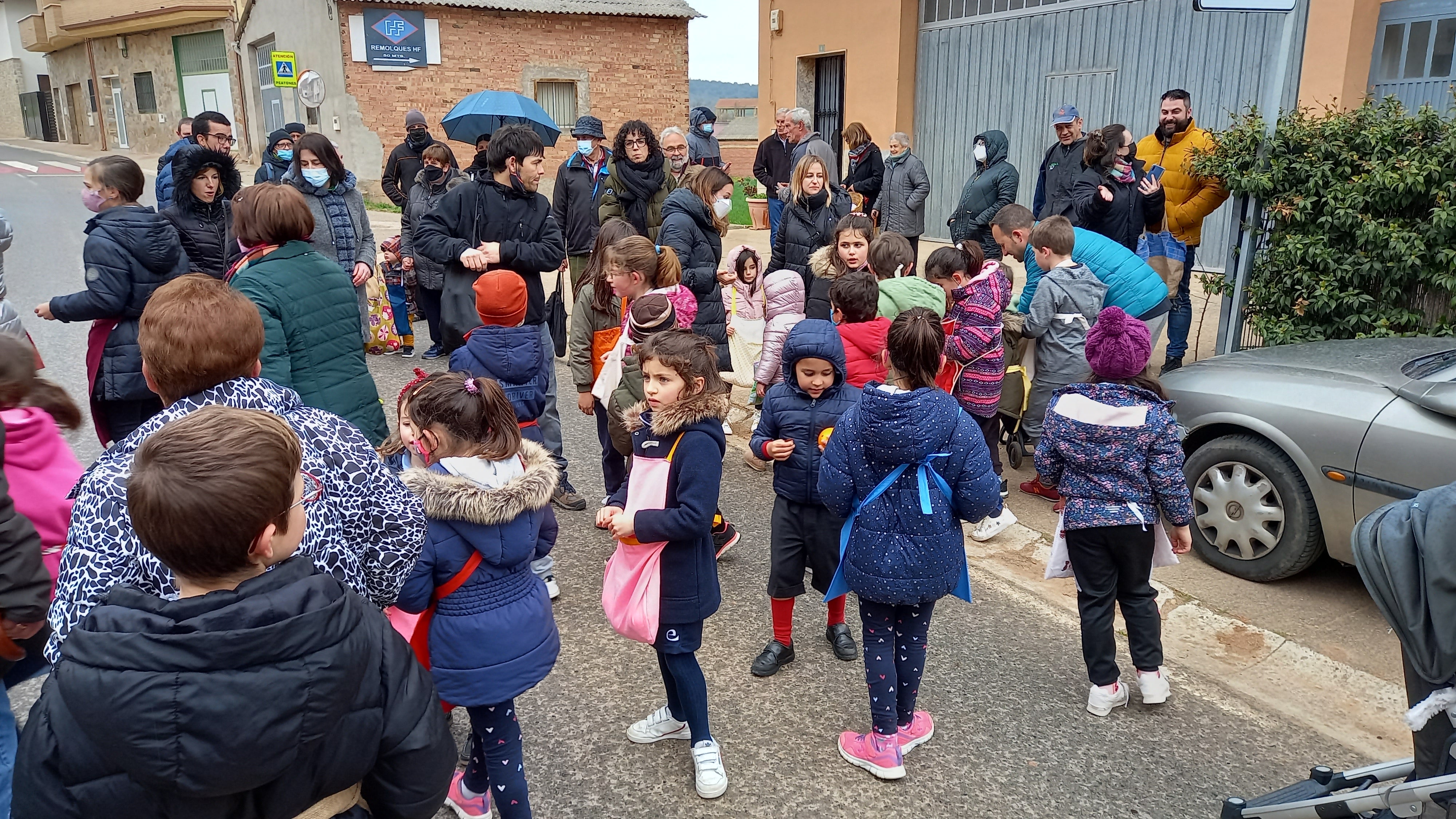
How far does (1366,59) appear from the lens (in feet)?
28.9

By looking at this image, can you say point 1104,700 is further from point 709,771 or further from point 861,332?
point 861,332

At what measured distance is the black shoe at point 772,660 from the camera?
380 cm

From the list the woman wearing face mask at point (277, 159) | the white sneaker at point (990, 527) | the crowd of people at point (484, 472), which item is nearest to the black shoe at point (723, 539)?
the crowd of people at point (484, 472)

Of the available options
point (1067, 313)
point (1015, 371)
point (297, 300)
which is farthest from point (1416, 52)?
point (297, 300)

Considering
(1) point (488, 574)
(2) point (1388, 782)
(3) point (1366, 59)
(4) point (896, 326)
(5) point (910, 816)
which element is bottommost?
(5) point (910, 816)

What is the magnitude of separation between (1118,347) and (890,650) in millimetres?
1278

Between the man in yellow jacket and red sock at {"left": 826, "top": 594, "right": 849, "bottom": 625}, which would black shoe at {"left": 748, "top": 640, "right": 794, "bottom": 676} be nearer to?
red sock at {"left": 826, "top": 594, "right": 849, "bottom": 625}

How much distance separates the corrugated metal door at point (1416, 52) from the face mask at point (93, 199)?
977cm

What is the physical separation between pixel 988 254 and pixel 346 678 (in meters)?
8.04

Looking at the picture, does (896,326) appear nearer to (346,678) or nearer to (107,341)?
(346,678)

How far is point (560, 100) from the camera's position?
23.4m

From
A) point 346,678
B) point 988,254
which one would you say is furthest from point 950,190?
point 346,678

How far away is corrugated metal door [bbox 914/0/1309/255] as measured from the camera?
10094 millimetres

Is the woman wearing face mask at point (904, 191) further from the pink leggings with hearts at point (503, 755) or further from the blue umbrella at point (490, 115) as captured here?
the pink leggings with hearts at point (503, 755)
